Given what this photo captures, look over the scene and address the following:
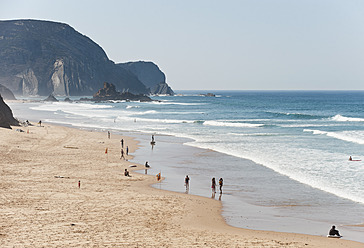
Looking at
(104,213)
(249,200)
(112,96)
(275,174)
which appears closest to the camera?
(104,213)

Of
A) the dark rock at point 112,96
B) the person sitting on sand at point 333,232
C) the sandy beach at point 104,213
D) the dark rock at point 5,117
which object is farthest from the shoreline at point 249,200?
the dark rock at point 112,96

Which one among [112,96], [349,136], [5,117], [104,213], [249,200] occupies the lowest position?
[249,200]

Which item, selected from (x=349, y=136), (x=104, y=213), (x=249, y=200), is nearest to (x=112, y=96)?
(x=349, y=136)

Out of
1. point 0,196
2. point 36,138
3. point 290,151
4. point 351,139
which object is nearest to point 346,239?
point 0,196

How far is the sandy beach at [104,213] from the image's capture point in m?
14.3

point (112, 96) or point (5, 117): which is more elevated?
point (5, 117)

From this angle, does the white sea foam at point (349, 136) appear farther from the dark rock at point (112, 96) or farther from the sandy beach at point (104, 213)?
the dark rock at point (112, 96)

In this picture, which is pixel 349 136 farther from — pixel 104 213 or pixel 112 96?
pixel 112 96

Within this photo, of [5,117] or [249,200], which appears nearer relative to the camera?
[249,200]

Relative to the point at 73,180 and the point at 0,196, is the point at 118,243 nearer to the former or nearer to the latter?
the point at 0,196

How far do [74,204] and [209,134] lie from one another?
3220 cm

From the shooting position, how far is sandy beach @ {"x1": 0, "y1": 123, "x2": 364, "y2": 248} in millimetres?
14266

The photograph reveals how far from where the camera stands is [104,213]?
17.4 metres

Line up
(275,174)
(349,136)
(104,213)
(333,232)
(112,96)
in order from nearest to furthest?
1. (333,232)
2. (104,213)
3. (275,174)
4. (349,136)
5. (112,96)
